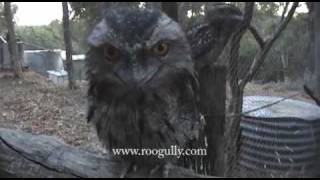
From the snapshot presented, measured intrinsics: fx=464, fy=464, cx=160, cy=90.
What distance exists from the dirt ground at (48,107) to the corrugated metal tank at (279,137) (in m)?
0.13

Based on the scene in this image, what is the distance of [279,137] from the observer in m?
2.78

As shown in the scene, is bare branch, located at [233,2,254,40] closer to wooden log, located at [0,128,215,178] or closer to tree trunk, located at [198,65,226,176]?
tree trunk, located at [198,65,226,176]

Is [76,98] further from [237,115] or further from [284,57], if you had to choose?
[237,115]

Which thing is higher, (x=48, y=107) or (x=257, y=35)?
(x=257, y=35)

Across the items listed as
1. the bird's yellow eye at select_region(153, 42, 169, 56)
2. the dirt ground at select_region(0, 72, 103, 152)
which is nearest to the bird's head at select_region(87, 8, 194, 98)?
the bird's yellow eye at select_region(153, 42, 169, 56)

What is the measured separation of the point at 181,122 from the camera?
5.07 feet

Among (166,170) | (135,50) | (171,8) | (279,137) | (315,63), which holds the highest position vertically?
(171,8)

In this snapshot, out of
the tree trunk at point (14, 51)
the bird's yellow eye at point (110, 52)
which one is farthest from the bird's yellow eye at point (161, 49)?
the tree trunk at point (14, 51)

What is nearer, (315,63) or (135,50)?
(135,50)

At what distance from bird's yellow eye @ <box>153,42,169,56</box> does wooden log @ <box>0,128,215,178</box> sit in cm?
33

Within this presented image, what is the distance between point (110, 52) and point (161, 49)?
5.6 inches

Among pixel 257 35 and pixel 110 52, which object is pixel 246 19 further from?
pixel 110 52

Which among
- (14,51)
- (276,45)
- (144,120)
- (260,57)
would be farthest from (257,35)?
(14,51)

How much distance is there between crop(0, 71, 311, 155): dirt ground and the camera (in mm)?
3260
